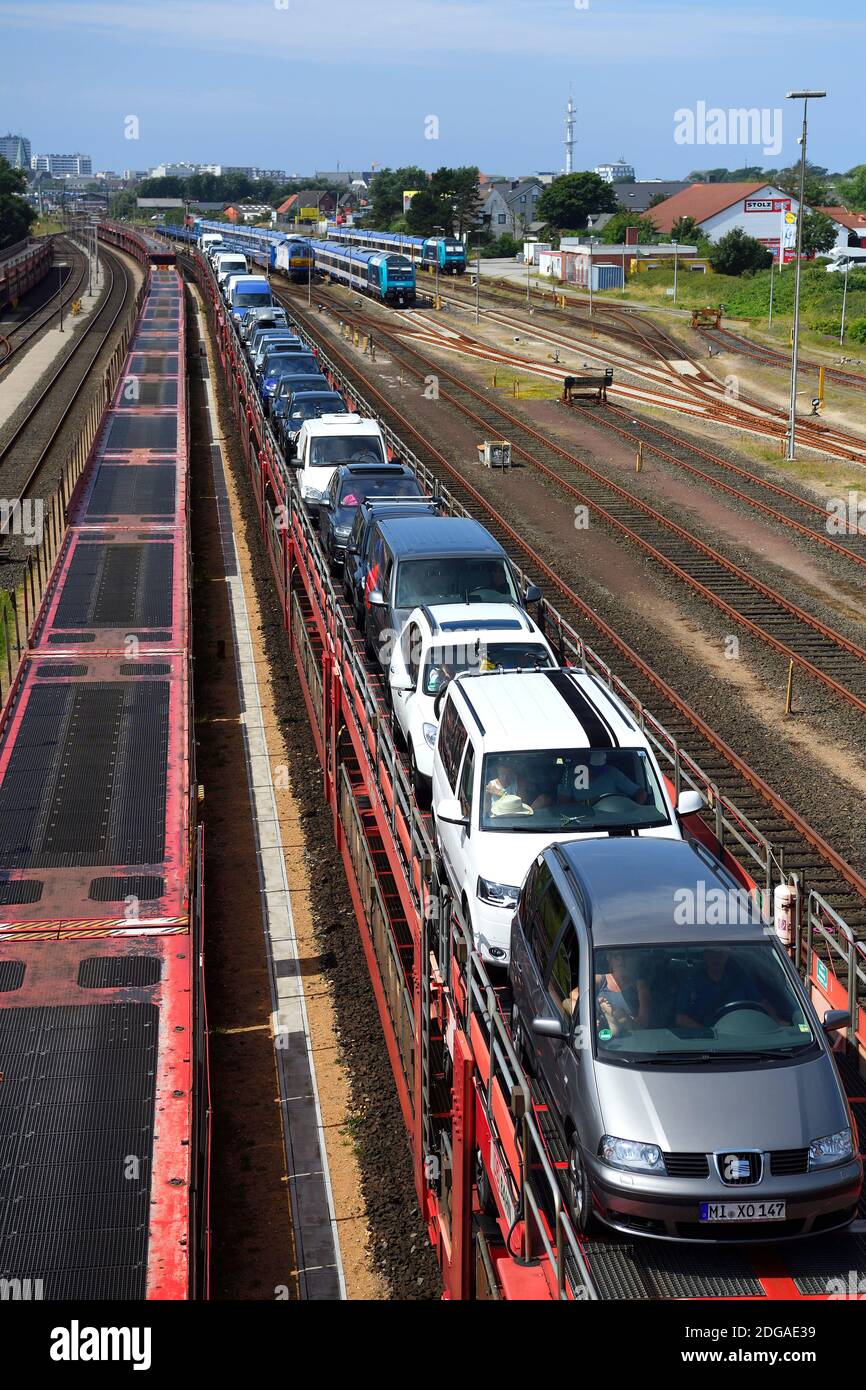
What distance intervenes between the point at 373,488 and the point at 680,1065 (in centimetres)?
1475

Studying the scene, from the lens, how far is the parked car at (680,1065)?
6.39m

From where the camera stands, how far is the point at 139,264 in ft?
365

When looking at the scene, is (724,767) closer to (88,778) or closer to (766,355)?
(88,778)

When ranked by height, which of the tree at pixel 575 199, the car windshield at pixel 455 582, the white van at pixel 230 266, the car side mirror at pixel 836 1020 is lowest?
the car side mirror at pixel 836 1020

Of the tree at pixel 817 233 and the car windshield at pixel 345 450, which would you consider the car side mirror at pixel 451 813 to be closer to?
the car windshield at pixel 345 450

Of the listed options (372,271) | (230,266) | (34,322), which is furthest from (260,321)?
(372,271)

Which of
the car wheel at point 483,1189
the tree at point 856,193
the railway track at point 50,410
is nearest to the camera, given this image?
the car wheel at point 483,1189

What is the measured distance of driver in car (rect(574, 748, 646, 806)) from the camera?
32.3 feet

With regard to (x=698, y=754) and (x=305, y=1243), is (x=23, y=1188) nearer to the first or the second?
(x=305, y=1243)

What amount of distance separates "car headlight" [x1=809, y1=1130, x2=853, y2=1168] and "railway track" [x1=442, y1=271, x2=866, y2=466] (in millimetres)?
29782

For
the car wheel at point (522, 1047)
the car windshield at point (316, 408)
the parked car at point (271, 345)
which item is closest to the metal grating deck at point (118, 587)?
the car windshield at point (316, 408)

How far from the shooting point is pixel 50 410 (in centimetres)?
4434

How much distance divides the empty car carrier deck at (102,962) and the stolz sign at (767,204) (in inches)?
3712

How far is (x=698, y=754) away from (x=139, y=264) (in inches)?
4053
